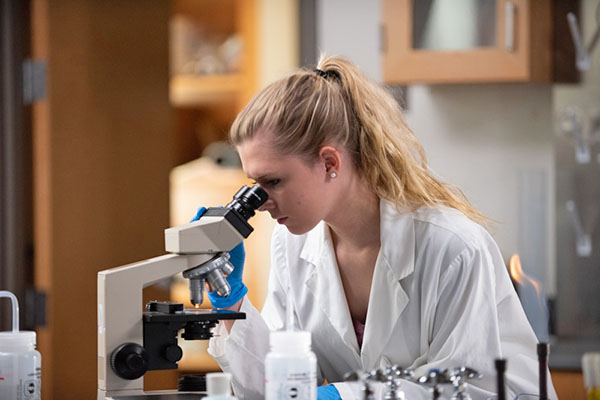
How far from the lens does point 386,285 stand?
5.49 feet

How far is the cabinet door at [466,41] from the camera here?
2.83 metres

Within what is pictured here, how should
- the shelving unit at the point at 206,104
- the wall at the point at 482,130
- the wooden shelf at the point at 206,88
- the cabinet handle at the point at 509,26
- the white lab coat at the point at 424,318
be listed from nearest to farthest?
the white lab coat at the point at 424,318 → the cabinet handle at the point at 509,26 → the wall at the point at 482,130 → the shelving unit at the point at 206,104 → the wooden shelf at the point at 206,88

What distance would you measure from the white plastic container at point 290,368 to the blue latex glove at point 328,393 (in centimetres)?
17

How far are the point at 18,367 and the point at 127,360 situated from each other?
0.59 feet

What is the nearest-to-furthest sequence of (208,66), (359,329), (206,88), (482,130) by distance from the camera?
(359,329) → (482,130) → (206,88) → (208,66)

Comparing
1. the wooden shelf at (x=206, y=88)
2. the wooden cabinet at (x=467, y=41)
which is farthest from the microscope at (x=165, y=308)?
the wooden shelf at (x=206, y=88)

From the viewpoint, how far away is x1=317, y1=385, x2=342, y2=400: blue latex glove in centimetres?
137

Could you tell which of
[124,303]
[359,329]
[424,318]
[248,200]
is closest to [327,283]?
[359,329]

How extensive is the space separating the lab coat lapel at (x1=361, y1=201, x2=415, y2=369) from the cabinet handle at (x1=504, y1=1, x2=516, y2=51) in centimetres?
135

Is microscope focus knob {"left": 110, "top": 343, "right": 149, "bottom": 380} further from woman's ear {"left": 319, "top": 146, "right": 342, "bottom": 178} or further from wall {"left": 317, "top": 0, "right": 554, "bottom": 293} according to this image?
wall {"left": 317, "top": 0, "right": 554, "bottom": 293}

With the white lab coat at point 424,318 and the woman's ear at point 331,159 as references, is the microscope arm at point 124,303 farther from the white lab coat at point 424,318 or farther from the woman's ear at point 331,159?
the woman's ear at point 331,159

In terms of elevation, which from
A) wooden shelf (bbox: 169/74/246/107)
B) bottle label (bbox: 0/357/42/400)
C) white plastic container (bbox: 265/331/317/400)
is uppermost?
wooden shelf (bbox: 169/74/246/107)

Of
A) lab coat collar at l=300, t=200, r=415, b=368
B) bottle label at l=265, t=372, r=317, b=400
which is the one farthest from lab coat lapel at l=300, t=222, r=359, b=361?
bottle label at l=265, t=372, r=317, b=400

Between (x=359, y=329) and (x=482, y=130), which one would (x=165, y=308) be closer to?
(x=359, y=329)
